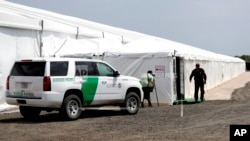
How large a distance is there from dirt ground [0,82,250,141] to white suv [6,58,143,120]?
506 millimetres

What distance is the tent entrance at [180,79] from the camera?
21.5 metres

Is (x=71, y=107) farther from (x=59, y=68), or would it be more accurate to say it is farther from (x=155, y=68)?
(x=155, y=68)

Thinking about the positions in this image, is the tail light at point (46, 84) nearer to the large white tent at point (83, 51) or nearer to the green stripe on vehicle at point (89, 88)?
the green stripe on vehicle at point (89, 88)

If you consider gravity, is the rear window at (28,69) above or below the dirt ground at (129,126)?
above

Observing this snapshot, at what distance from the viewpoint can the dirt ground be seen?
35.1ft

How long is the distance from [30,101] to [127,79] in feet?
12.5

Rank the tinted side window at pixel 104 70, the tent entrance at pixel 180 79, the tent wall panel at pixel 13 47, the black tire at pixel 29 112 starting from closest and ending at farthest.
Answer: the black tire at pixel 29 112 → the tinted side window at pixel 104 70 → the tent wall panel at pixel 13 47 → the tent entrance at pixel 180 79

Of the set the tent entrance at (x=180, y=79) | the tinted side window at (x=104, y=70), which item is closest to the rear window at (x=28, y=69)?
the tinted side window at (x=104, y=70)

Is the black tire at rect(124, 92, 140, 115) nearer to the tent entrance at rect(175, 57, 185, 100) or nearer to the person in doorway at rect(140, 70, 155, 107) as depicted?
the person in doorway at rect(140, 70, 155, 107)

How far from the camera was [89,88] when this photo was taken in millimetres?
14695

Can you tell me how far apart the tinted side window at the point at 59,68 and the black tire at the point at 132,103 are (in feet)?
9.40

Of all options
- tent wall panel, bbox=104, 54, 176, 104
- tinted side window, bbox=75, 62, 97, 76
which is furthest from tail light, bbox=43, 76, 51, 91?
tent wall panel, bbox=104, 54, 176, 104

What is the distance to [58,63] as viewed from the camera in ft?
45.9

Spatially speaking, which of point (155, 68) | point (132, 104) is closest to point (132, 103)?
point (132, 104)
